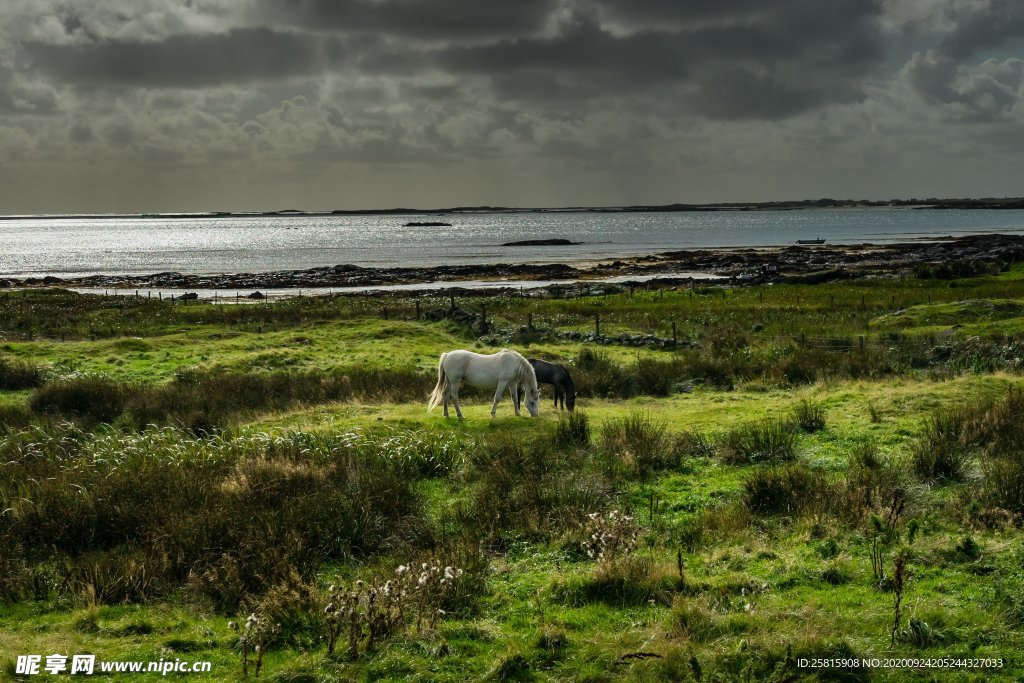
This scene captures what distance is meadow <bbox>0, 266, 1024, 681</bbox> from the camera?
7.50m

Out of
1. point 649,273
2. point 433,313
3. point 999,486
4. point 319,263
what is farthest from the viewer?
point 319,263

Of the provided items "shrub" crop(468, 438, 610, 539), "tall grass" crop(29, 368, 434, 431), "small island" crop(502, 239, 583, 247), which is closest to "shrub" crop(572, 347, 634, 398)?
"tall grass" crop(29, 368, 434, 431)

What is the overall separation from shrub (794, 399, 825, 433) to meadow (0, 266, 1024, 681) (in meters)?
0.06

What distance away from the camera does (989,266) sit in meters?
67.5

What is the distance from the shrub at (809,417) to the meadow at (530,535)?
0.20 ft

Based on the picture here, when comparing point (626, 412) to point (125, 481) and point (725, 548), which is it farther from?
point (125, 481)

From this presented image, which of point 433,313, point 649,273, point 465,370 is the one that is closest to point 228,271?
point 649,273

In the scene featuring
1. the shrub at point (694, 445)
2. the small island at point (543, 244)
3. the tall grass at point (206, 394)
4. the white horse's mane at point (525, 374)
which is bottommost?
the tall grass at point (206, 394)

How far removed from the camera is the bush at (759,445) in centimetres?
1405

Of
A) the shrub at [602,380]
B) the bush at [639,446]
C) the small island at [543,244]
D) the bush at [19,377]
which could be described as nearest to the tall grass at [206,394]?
the bush at [19,377]

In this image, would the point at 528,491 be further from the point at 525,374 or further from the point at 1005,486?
the point at 1005,486

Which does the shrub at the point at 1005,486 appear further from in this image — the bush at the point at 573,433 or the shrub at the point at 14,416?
the shrub at the point at 14,416

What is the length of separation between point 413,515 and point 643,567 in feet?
12.5

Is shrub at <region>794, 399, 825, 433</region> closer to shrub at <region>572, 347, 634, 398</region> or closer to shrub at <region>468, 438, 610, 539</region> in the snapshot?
shrub at <region>468, 438, 610, 539</region>
